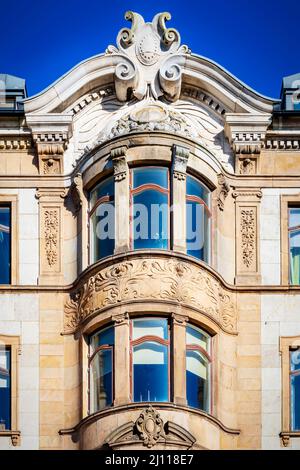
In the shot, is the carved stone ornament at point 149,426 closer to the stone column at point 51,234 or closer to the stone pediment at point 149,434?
the stone pediment at point 149,434

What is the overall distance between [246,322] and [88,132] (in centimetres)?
526

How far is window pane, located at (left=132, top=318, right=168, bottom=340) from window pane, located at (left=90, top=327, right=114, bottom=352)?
0.47m

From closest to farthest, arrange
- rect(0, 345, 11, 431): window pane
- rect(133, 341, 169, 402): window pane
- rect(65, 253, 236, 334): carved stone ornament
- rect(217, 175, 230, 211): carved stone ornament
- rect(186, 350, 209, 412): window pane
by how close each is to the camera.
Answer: rect(133, 341, 169, 402): window pane < rect(186, 350, 209, 412): window pane < rect(65, 253, 236, 334): carved stone ornament < rect(0, 345, 11, 431): window pane < rect(217, 175, 230, 211): carved stone ornament

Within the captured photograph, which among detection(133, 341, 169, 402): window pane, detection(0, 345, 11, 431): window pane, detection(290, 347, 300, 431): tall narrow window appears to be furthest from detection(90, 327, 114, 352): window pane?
detection(290, 347, 300, 431): tall narrow window

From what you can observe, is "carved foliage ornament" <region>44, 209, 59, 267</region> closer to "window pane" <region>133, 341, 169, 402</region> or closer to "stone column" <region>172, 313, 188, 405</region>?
"window pane" <region>133, 341, 169, 402</region>

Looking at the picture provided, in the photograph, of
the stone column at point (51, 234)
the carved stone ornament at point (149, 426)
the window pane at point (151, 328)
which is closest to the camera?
the carved stone ornament at point (149, 426)

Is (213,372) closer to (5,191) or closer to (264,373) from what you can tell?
(264,373)

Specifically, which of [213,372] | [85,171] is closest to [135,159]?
[85,171]

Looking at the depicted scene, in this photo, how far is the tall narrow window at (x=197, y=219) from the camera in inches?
2122

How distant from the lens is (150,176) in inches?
2127

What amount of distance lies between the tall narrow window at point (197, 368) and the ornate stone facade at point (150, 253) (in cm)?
12

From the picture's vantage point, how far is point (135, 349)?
52.5 metres

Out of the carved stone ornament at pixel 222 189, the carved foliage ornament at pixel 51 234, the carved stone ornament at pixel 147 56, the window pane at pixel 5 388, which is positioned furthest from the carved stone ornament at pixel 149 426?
the carved stone ornament at pixel 147 56

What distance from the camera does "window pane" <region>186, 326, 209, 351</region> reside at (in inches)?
2080
